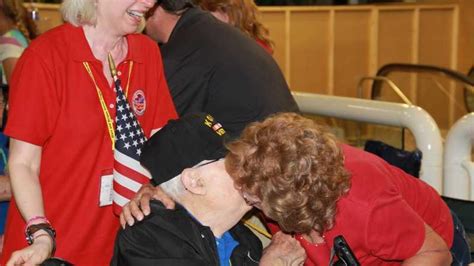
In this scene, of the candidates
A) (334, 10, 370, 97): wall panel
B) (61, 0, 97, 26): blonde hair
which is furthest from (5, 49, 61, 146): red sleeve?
(334, 10, 370, 97): wall panel

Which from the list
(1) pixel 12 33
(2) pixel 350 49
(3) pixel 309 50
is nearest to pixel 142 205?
(1) pixel 12 33

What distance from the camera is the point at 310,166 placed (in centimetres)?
204

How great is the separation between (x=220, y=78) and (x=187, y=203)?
0.90 m

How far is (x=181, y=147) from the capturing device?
2191 mm

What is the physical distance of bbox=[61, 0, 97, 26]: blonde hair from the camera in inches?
99.7

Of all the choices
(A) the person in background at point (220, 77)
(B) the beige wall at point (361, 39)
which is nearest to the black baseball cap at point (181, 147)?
(A) the person in background at point (220, 77)

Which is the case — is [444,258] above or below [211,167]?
below

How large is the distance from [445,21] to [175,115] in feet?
30.1

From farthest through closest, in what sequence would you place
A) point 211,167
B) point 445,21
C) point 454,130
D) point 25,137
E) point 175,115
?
point 445,21
point 454,130
point 175,115
point 25,137
point 211,167

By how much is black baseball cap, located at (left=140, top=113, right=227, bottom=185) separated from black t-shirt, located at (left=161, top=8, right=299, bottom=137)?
29.3 inches

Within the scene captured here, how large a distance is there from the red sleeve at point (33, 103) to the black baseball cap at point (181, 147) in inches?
14.6

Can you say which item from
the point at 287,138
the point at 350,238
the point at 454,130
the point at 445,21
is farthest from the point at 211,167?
the point at 445,21

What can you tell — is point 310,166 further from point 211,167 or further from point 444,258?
point 444,258

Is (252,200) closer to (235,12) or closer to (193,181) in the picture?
(193,181)
